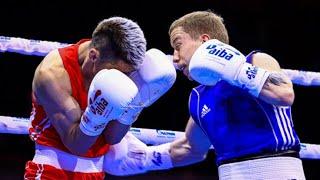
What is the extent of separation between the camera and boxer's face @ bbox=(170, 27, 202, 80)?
2061 mm

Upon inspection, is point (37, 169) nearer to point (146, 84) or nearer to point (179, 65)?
point (146, 84)

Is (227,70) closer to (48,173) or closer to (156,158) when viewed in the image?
(156,158)

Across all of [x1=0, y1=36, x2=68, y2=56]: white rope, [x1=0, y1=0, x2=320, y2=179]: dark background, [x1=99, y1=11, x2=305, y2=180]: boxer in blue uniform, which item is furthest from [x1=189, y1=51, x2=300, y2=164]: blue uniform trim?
[x1=0, y1=0, x2=320, y2=179]: dark background

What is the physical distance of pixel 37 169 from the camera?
6.75 ft

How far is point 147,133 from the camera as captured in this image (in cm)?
251

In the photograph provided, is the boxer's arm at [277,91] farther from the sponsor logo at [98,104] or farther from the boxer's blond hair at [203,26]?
the sponsor logo at [98,104]

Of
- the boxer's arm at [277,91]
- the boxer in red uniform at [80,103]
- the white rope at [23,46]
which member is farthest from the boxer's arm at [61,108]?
the boxer's arm at [277,91]

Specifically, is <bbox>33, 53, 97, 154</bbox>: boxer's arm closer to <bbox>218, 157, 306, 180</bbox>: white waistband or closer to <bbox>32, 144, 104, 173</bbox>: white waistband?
<bbox>32, 144, 104, 173</bbox>: white waistband

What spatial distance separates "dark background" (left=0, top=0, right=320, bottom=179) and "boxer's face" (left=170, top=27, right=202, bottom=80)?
2371 mm

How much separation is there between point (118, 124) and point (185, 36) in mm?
421

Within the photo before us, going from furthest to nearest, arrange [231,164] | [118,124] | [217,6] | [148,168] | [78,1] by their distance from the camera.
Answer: [217,6] → [78,1] → [148,168] → [118,124] → [231,164]

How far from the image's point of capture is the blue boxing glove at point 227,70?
1803mm

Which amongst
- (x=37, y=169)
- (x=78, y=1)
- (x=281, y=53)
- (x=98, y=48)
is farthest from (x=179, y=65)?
(x=281, y=53)

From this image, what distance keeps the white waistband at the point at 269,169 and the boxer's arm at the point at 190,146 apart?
1.19ft
